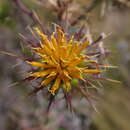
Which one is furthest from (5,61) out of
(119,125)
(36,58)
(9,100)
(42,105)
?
(36,58)

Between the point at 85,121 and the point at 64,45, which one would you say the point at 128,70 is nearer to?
the point at 85,121

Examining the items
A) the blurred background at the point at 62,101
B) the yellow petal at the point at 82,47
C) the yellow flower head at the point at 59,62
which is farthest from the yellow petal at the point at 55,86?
the blurred background at the point at 62,101

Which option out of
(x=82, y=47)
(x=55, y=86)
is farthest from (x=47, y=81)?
(x=82, y=47)

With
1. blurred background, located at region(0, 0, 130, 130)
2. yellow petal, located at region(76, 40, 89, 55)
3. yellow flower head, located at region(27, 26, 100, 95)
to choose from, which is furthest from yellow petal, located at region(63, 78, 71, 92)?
blurred background, located at region(0, 0, 130, 130)

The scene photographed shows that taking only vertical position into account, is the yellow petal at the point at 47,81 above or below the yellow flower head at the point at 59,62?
below

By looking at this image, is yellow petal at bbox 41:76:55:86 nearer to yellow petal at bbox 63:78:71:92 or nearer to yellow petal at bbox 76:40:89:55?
yellow petal at bbox 63:78:71:92

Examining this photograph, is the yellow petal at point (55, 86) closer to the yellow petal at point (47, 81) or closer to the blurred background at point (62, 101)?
the yellow petal at point (47, 81)
